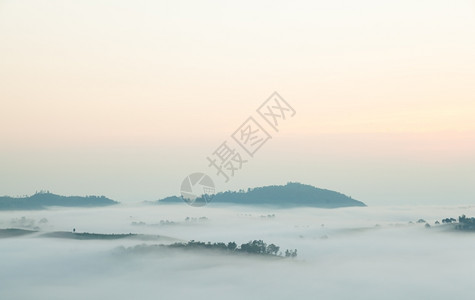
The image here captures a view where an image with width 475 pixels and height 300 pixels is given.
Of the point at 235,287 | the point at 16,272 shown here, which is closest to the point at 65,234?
the point at 16,272

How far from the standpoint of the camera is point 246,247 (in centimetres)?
18225

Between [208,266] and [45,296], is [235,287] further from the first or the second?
[45,296]

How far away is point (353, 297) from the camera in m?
146

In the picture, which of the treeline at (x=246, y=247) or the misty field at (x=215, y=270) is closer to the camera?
the misty field at (x=215, y=270)

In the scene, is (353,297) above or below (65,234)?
below

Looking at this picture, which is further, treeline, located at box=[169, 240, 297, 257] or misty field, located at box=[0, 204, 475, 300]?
treeline, located at box=[169, 240, 297, 257]

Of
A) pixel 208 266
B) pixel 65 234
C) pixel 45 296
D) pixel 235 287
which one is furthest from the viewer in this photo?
pixel 65 234

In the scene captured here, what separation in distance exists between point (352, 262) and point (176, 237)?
193 feet

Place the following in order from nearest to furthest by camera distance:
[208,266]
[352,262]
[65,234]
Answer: [208,266], [352,262], [65,234]

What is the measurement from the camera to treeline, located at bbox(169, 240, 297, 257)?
17950 centimetres

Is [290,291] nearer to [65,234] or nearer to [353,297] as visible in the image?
[353,297]

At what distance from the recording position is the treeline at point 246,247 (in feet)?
589

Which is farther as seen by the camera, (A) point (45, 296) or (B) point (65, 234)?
(B) point (65, 234)

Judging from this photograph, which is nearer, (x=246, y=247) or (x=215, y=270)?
(x=215, y=270)
